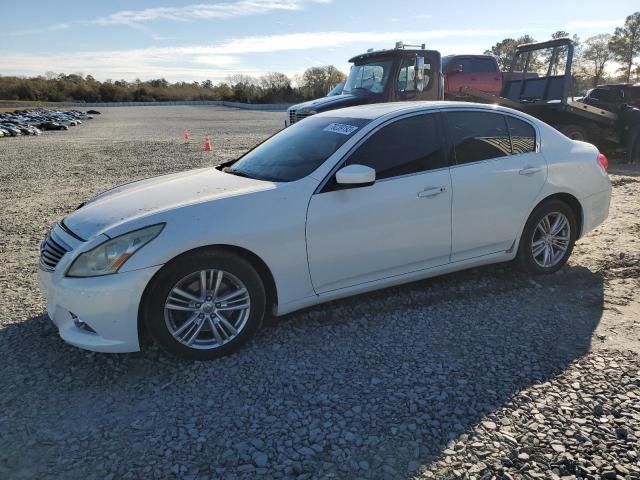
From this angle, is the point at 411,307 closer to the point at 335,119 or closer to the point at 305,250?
the point at 305,250

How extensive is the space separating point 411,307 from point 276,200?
59.3 inches

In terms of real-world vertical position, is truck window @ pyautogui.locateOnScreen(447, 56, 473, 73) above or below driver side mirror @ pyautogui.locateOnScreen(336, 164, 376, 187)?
above

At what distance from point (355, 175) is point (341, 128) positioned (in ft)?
2.40

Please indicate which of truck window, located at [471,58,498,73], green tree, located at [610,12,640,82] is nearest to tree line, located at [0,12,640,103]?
green tree, located at [610,12,640,82]

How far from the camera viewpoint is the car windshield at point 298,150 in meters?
3.85

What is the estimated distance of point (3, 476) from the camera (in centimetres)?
244

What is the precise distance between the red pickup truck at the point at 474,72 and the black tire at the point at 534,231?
1240 centimetres

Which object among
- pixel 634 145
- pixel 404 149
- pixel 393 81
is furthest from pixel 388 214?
pixel 634 145

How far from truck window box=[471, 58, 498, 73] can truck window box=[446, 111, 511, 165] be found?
1357 centimetres

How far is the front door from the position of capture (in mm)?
3602

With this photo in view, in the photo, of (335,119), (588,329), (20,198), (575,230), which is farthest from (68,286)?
(20,198)

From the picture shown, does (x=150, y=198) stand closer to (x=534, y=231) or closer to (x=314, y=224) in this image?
(x=314, y=224)

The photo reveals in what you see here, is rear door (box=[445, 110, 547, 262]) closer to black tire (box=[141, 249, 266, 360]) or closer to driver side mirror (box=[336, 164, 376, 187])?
driver side mirror (box=[336, 164, 376, 187])

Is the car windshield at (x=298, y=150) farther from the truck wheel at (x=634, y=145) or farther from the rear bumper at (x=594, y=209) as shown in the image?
the truck wheel at (x=634, y=145)
